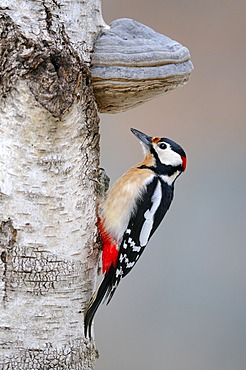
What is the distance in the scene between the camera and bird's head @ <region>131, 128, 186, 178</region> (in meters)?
3.20

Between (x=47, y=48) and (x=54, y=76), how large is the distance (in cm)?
7

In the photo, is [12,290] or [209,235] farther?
[209,235]

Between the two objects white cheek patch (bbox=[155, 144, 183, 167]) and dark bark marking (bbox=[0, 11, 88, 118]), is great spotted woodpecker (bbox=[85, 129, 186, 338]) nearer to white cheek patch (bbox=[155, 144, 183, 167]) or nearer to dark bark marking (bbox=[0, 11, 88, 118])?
white cheek patch (bbox=[155, 144, 183, 167])

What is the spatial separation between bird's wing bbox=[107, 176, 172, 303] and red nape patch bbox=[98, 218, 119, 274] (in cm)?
2

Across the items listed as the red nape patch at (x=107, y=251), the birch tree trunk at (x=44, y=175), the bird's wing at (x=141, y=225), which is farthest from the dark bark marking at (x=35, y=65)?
the bird's wing at (x=141, y=225)

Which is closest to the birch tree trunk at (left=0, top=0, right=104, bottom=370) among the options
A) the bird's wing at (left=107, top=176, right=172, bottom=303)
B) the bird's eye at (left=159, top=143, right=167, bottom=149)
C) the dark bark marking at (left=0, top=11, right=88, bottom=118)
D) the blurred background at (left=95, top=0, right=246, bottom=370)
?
the dark bark marking at (left=0, top=11, right=88, bottom=118)

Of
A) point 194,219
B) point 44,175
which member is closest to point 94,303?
point 44,175

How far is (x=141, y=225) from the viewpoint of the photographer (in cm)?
305

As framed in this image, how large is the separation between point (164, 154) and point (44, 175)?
792 mm

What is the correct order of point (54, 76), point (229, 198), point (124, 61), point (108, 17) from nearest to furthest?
point (54, 76) → point (124, 61) → point (108, 17) → point (229, 198)

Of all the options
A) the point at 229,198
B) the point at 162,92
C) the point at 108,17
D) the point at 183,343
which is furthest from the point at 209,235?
the point at 162,92

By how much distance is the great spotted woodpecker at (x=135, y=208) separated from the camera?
2898 millimetres

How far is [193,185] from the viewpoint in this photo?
4.72 metres

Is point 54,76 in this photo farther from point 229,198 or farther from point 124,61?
point 229,198
